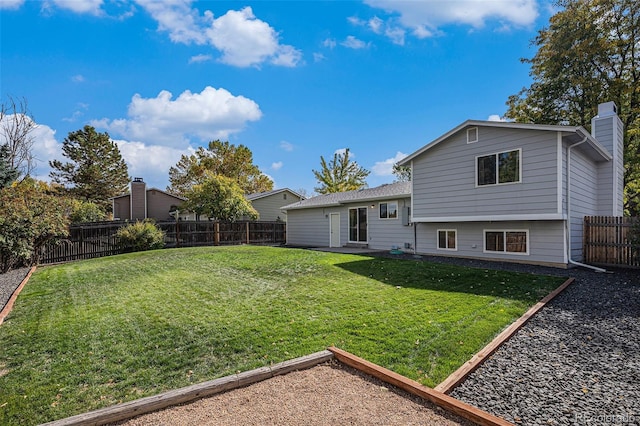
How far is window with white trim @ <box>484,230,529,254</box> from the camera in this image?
1018 cm

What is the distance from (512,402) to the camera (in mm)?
3035

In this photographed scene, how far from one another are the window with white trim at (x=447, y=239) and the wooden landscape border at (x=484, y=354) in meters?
6.17

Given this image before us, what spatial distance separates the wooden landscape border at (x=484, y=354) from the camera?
3.29m

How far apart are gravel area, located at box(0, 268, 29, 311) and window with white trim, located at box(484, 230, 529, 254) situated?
12.5 metres

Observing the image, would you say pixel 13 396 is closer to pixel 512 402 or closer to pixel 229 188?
pixel 512 402

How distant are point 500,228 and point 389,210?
4965 millimetres

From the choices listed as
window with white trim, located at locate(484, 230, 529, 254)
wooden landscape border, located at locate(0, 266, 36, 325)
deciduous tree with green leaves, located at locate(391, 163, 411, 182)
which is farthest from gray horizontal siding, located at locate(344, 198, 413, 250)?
deciduous tree with green leaves, located at locate(391, 163, 411, 182)

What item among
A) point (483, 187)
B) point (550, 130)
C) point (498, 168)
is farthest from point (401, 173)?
point (550, 130)

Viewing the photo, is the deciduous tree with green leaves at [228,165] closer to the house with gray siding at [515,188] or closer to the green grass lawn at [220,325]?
the house with gray siding at [515,188]

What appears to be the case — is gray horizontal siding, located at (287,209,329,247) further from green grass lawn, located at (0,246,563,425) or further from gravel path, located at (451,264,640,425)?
gravel path, located at (451,264,640,425)

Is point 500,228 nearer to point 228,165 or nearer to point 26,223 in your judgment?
point 26,223

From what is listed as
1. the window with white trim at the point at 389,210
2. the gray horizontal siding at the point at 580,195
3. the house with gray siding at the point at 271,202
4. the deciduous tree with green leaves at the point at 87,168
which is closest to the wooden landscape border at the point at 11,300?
the window with white trim at the point at 389,210

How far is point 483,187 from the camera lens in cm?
1074

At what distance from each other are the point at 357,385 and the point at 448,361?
1.14m
